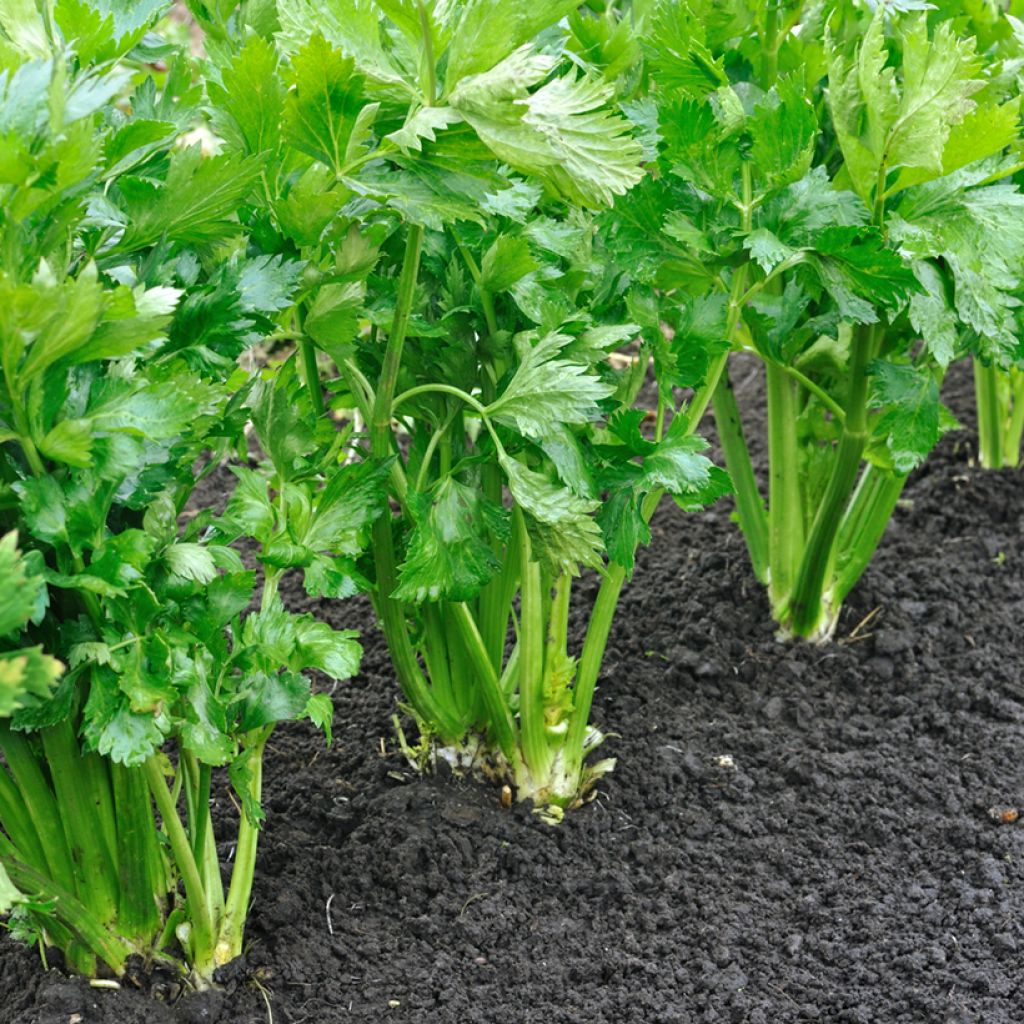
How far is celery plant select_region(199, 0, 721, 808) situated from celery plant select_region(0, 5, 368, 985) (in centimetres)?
9

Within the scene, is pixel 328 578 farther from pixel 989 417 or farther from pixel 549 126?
pixel 989 417

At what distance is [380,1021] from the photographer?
1808 millimetres

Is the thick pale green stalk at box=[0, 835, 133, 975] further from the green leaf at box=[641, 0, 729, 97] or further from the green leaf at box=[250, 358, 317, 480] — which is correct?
the green leaf at box=[641, 0, 729, 97]

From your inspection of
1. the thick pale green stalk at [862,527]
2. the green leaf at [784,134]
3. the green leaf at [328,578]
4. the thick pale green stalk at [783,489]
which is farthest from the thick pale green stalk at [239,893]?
the thick pale green stalk at [862,527]

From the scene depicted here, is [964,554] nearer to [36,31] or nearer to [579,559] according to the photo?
[579,559]

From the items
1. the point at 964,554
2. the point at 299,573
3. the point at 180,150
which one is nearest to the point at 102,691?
the point at 180,150

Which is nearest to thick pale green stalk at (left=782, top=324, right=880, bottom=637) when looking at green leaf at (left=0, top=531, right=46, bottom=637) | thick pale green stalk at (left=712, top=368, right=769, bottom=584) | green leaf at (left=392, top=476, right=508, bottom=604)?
thick pale green stalk at (left=712, top=368, right=769, bottom=584)

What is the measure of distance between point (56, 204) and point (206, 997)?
1.04m

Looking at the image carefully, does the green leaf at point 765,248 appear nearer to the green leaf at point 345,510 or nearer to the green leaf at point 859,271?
the green leaf at point 859,271

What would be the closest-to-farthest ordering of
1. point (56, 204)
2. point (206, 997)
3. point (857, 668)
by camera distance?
point (56, 204)
point (206, 997)
point (857, 668)

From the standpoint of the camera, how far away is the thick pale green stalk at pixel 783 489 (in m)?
2.43

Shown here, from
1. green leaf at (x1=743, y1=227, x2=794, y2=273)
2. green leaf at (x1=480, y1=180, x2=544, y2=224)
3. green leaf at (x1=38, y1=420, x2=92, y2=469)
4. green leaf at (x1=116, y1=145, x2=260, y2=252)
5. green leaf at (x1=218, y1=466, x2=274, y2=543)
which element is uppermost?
green leaf at (x1=116, y1=145, x2=260, y2=252)

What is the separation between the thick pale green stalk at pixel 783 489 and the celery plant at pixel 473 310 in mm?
496

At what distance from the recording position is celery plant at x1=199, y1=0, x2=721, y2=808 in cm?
143
